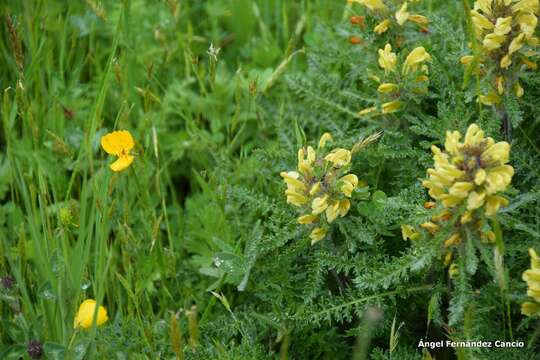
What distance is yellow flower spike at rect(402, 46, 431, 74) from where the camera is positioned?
91.0 inches

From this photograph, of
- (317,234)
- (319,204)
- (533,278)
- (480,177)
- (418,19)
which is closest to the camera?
(480,177)

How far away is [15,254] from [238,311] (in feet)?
2.91

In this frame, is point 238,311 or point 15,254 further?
point 15,254

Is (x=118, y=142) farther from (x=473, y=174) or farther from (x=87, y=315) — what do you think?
(x=473, y=174)

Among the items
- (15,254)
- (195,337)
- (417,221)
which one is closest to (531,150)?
(417,221)

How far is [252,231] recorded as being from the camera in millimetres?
2465

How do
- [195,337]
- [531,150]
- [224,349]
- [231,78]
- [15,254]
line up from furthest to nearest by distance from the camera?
1. [231,78]
2. [15,254]
3. [531,150]
4. [224,349]
5. [195,337]

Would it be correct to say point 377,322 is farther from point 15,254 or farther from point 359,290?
point 15,254

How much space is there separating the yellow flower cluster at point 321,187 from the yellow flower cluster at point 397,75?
13.6 inches

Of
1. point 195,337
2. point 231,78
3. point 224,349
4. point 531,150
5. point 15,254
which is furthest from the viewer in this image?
point 231,78

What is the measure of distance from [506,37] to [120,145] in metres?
1.30

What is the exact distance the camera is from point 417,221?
197 centimetres

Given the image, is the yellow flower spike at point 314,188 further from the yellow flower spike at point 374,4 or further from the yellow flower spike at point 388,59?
the yellow flower spike at point 374,4

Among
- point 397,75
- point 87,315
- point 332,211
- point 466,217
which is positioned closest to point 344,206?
point 332,211
